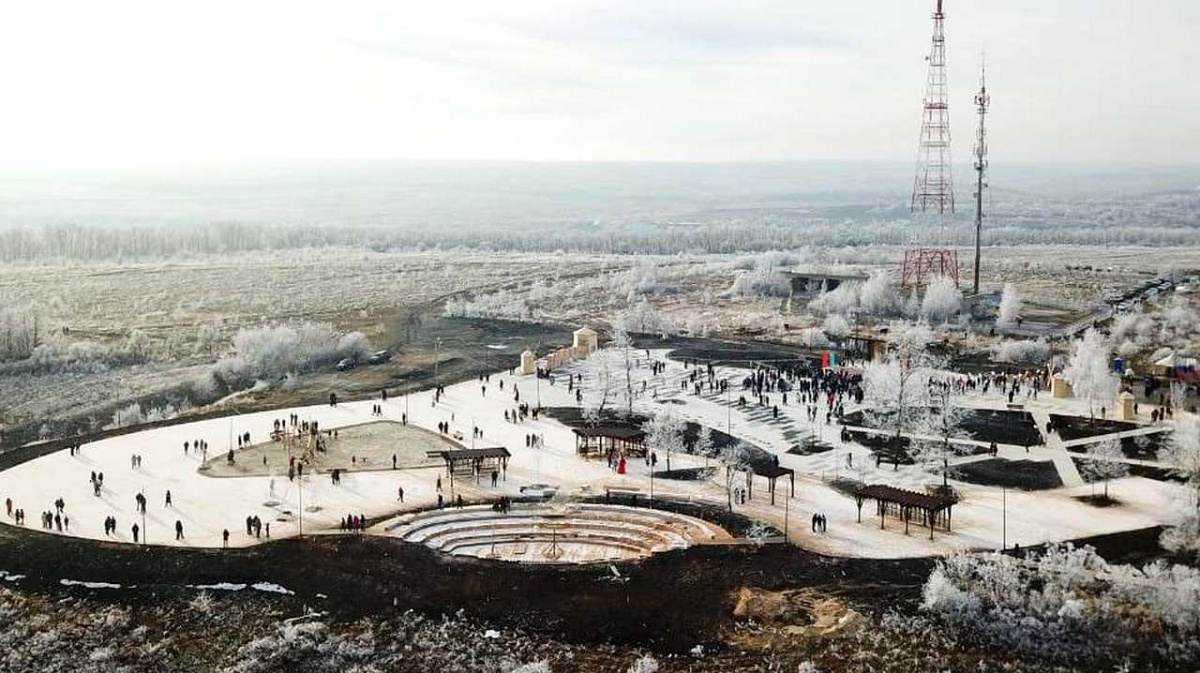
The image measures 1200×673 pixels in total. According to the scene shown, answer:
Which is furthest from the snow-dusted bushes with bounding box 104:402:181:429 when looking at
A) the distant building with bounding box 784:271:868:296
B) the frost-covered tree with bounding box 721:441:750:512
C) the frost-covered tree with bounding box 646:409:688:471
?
the distant building with bounding box 784:271:868:296

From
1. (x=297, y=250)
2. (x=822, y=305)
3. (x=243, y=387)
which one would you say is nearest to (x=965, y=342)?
(x=822, y=305)

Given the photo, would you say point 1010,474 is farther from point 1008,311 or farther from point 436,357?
point 1008,311

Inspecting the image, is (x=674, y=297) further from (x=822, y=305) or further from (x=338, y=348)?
(x=338, y=348)

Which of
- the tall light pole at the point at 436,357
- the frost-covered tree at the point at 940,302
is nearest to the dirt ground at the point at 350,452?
the tall light pole at the point at 436,357

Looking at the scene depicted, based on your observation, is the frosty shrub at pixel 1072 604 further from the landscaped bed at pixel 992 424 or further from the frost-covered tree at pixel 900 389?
the frost-covered tree at pixel 900 389

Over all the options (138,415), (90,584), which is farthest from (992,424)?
(138,415)
